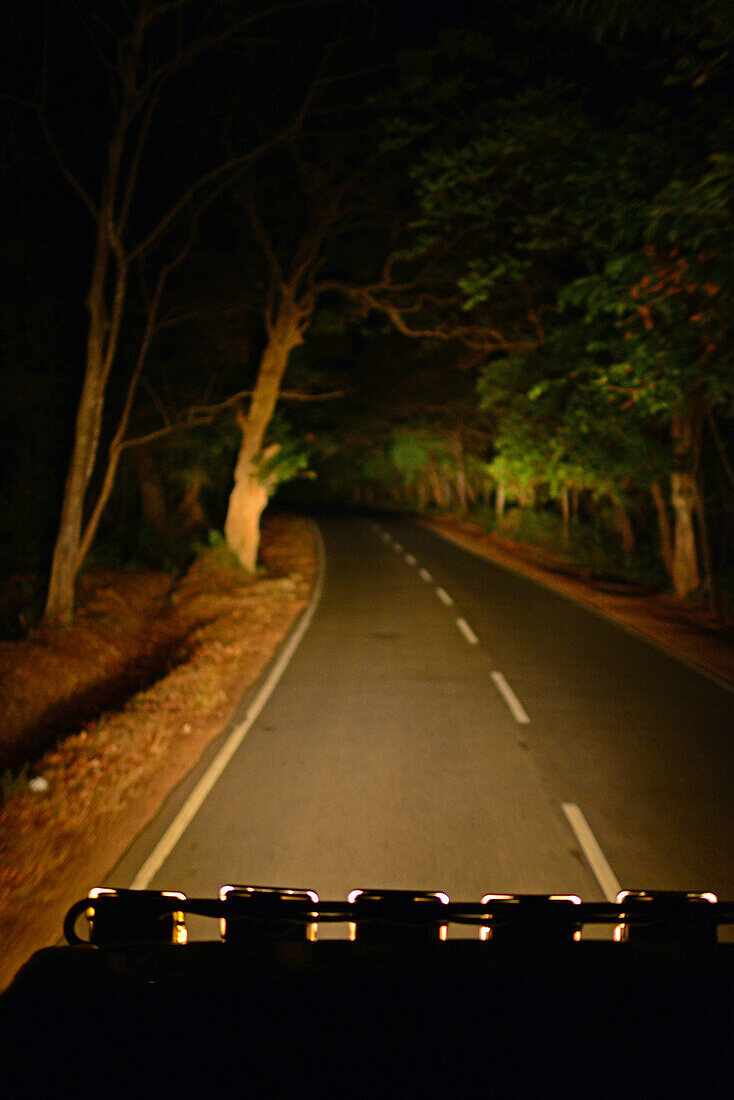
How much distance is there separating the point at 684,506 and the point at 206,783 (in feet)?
51.5

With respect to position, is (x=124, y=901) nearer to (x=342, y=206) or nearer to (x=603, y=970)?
(x=603, y=970)

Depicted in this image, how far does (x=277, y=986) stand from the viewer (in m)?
1.89

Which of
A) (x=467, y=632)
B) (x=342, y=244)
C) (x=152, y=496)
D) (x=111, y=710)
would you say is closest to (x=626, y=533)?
(x=342, y=244)

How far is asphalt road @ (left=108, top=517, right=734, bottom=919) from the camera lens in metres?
4.39

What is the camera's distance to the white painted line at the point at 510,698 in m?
7.69

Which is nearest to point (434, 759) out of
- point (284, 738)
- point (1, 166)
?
point (284, 738)

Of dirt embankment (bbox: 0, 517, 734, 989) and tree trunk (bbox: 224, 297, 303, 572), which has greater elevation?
tree trunk (bbox: 224, 297, 303, 572)

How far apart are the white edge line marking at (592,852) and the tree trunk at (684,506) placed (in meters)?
14.0

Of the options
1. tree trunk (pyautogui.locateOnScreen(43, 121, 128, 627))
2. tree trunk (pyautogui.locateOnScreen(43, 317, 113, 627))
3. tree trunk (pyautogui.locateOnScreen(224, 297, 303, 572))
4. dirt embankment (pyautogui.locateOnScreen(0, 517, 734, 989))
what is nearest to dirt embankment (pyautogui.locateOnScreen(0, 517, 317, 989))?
dirt embankment (pyautogui.locateOnScreen(0, 517, 734, 989))

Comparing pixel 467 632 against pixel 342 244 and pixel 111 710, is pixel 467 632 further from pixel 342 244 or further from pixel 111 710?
pixel 342 244

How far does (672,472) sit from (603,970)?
57.6ft

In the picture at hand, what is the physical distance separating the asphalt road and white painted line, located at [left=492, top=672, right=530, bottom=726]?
41mm

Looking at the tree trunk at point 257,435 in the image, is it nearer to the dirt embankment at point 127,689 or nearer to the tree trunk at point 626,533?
the dirt embankment at point 127,689

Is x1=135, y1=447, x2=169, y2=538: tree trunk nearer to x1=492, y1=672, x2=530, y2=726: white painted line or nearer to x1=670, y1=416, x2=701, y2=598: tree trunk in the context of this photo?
x1=670, y1=416, x2=701, y2=598: tree trunk
